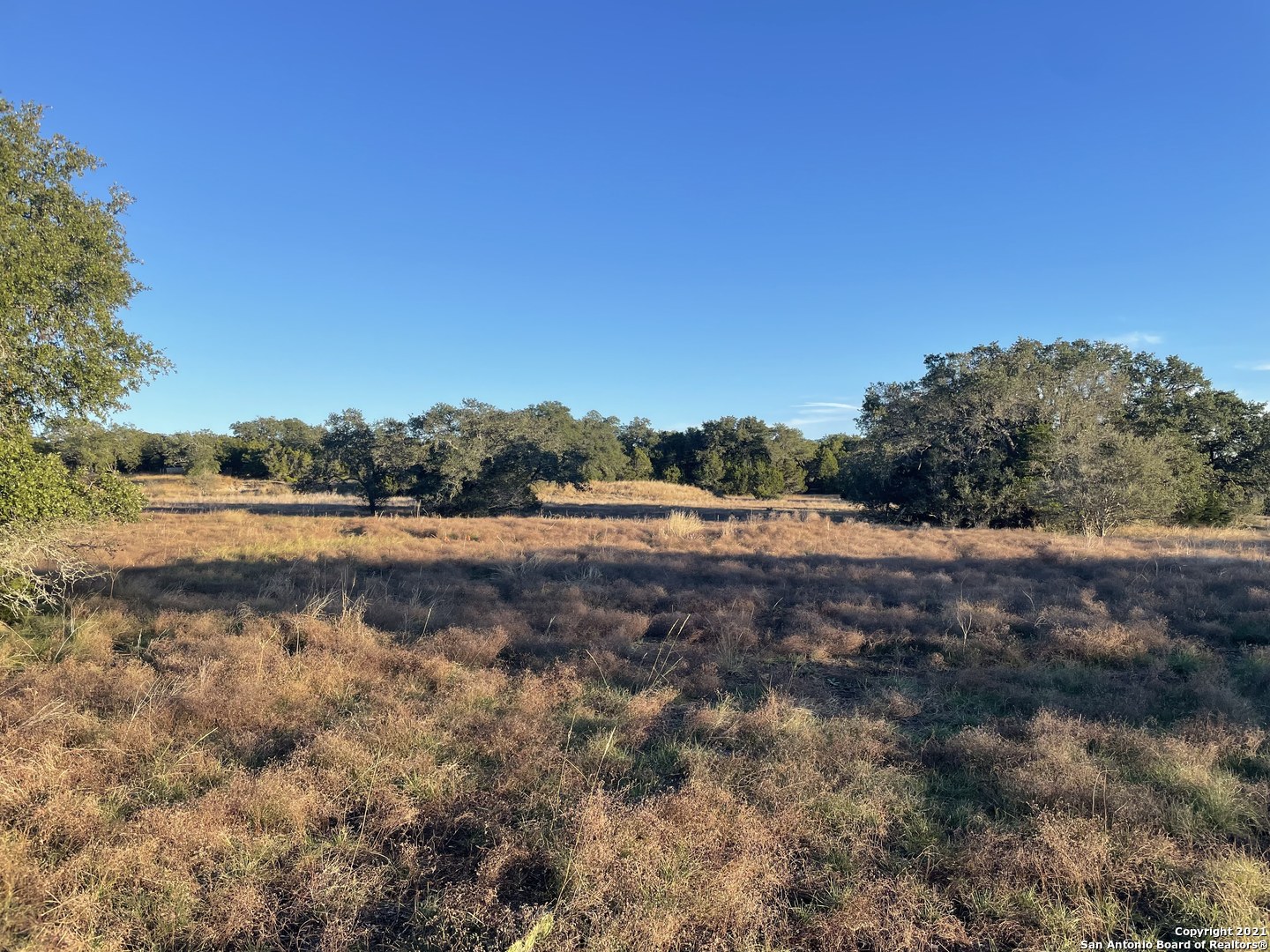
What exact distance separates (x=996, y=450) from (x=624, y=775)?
87.8 feet

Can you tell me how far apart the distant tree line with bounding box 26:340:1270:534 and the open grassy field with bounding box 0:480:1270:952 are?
686 inches

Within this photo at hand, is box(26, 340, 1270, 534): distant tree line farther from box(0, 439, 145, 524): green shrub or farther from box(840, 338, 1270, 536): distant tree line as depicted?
box(0, 439, 145, 524): green shrub

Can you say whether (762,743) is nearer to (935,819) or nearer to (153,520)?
(935,819)

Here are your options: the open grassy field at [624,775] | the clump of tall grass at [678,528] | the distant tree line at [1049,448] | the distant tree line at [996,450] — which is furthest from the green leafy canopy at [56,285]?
the distant tree line at [1049,448]

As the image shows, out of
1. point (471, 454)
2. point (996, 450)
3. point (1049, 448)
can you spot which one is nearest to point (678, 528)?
point (471, 454)

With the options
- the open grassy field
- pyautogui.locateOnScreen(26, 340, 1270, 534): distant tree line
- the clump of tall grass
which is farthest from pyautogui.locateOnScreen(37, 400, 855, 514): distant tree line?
the clump of tall grass

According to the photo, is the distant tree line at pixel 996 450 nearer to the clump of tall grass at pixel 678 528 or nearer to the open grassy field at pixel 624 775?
the clump of tall grass at pixel 678 528

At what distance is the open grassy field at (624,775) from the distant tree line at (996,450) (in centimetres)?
1744

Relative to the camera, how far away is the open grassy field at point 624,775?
9.09 feet

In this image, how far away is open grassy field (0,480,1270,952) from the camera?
2771 millimetres

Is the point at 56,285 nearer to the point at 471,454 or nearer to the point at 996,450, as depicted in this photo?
the point at 471,454

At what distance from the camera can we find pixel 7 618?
23.0 feet

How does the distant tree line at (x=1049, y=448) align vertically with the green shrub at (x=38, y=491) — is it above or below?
above

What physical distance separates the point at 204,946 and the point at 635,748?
266cm
